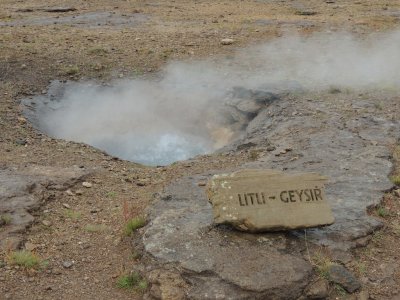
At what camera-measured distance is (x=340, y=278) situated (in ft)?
14.8

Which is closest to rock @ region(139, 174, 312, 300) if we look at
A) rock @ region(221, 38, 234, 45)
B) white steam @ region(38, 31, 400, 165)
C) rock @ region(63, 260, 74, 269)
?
rock @ region(63, 260, 74, 269)

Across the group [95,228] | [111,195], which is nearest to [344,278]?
[95,228]

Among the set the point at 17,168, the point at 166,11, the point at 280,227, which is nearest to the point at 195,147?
the point at 17,168

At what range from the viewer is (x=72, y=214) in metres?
5.53

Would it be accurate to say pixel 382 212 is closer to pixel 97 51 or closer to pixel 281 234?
pixel 281 234

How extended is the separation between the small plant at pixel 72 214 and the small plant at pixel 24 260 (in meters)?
0.84

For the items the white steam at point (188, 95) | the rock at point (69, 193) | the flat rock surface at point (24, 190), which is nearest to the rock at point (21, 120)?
the white steam at point (188, 95)

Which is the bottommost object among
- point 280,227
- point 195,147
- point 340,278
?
point 195,147

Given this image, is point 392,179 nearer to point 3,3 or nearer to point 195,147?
point 195,147

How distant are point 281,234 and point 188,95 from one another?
4812 mm

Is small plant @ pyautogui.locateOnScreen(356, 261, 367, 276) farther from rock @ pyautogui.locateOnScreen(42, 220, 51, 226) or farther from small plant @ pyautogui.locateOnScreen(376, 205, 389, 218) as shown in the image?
rock @ pyautogui.locateOnScreen(42, 220, 51, 226)

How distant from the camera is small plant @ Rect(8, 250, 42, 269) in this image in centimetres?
461

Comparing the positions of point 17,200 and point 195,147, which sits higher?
point 17,200

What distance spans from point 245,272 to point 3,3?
15.9 metres
